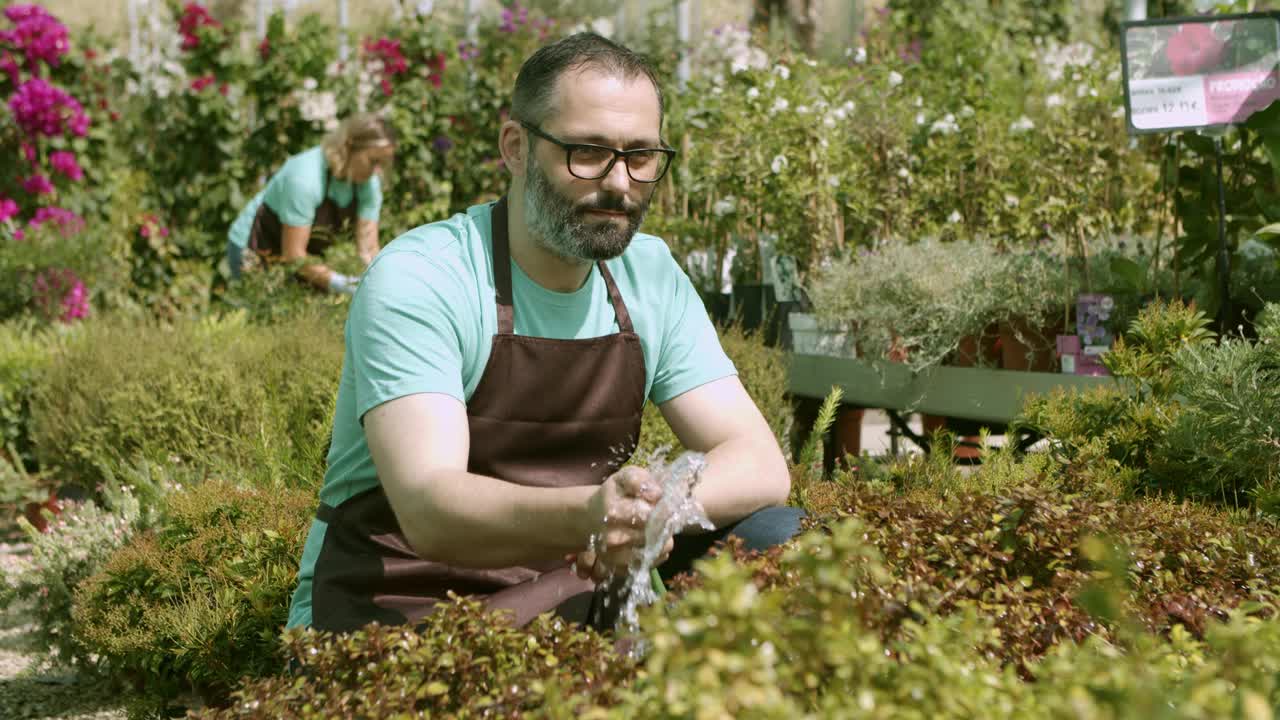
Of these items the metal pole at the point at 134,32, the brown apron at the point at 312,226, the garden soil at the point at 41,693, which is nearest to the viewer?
the garden soil at the point at 41,693

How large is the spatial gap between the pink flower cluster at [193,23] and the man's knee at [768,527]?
6788mm

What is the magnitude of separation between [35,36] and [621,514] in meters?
7.26

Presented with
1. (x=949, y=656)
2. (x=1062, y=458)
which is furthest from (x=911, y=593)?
(x=1062, y=458)

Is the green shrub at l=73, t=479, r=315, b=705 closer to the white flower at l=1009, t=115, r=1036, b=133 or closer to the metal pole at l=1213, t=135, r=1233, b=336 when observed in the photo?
the metal pole at l=1213, t=135, r=1233, b=336

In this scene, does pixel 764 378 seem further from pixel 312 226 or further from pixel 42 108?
pixel 42 108

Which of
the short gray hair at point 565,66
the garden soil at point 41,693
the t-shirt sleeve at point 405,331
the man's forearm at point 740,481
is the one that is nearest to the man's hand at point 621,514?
the man's forearm at point 740,481

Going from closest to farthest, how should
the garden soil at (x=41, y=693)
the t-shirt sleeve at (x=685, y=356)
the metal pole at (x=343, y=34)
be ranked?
1. the t-shirt sleeve at (x=685, y=356)
2. the garden soil at (x=41, y=693)
3. the metal pole at (x=343, y=34)

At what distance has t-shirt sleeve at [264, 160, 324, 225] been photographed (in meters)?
5.84

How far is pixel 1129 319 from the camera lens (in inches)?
140

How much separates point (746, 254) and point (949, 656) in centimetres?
410

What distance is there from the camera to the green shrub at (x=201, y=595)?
249 cm

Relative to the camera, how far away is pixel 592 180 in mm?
2123

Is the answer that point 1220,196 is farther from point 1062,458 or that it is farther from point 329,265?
point 329,265

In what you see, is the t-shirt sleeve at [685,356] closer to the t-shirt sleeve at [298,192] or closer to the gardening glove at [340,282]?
the gardening glove at [340,282]
